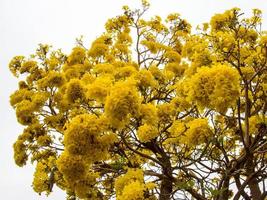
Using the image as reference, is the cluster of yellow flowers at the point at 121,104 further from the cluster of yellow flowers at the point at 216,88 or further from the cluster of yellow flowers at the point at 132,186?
the cluster of yellow flowers at the point at 132,186

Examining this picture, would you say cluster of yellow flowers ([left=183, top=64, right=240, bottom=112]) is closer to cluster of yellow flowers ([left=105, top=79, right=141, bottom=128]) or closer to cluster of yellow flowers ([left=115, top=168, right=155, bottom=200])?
cluster of yellow flowers ([left=105, top=79, right=141, bottom=128])

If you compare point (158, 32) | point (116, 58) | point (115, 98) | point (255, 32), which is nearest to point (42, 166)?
point (115, 98)

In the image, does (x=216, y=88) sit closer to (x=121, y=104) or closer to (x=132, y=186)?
(x=121, y=104)

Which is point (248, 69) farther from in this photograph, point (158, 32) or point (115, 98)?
point (158, 32)

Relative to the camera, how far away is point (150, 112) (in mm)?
7246

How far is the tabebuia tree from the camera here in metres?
6.37

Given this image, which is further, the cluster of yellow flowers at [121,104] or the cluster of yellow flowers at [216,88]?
the cluster of yellow flowers at [121,104]

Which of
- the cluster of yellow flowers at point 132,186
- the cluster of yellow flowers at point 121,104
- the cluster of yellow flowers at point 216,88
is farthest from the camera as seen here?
the cluster of yellow flowers at point 132,186

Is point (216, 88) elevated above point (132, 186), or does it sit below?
above

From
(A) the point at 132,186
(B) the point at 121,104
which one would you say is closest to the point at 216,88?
(B) the point at 121,104

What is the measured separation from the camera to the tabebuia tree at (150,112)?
20.9 ft

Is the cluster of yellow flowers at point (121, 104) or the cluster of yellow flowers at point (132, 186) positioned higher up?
the cluster of yellow flowers at point (121, 104)

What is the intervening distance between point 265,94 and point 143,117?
9.86 feet

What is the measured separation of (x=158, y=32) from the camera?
1478 cm
